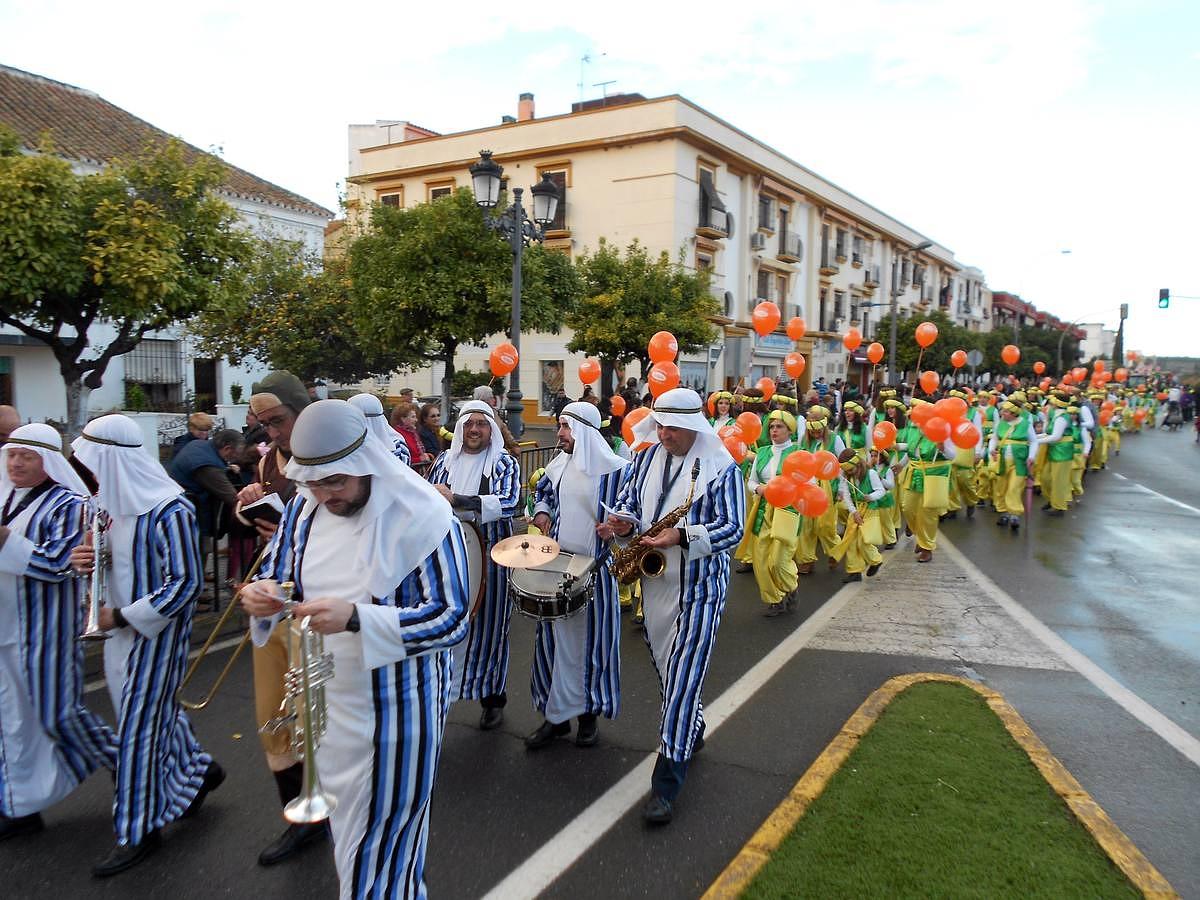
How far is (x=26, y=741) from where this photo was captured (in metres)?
3.52

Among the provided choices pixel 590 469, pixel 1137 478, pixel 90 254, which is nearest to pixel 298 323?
pixel 90 254

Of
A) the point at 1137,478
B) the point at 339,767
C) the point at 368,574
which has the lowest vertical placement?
the point at 1137,478

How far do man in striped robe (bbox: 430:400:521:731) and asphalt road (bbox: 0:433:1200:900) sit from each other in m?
0.28

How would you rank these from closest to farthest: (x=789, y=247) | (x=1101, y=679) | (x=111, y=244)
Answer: (x=1101, y=679)
(x=111, y=244)
(x=789, y=247)

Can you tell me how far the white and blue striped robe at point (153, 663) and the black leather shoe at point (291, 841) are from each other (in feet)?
1.53

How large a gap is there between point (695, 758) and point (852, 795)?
0.86 m

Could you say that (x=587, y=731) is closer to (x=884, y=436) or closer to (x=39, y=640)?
(x=39, y=640)

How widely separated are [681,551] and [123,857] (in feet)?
8.81

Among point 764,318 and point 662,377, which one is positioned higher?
point 764,318

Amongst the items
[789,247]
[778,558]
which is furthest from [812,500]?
[789,247]

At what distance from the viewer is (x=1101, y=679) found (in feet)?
18.8

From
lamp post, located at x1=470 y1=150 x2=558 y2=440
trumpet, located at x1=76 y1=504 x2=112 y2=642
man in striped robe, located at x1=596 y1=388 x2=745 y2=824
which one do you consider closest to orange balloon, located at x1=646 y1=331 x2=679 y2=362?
lamp post, located at x1=470 y1=150 x2=558 y2=440

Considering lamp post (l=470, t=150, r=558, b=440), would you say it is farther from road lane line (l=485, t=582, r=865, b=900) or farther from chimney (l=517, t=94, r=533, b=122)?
chimney (l=517, t=94, r=533, b=122)

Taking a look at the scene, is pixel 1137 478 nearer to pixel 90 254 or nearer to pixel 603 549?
pixel 603 549
